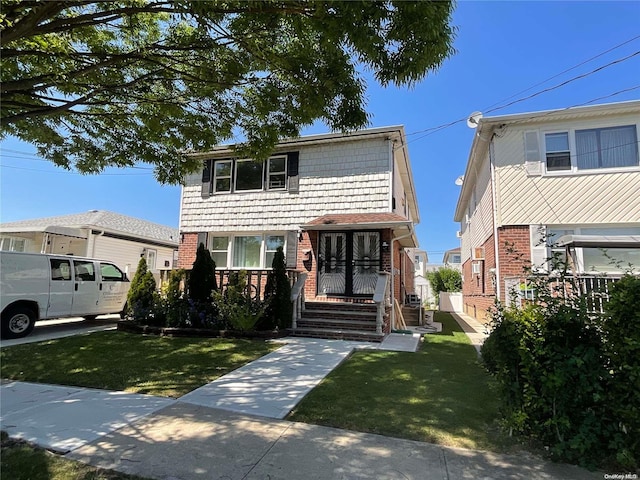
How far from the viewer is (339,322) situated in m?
9.15

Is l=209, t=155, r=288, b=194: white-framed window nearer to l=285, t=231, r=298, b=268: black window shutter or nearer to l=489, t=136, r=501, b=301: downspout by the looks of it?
l=285, t=231, r=298, b=268: black window shutter

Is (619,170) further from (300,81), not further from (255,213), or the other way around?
(255,213)

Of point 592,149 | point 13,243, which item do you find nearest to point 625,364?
point 592,149

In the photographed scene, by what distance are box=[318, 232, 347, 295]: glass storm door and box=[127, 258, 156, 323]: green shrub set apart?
4909 mm

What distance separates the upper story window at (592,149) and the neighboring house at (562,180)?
2 centimetres

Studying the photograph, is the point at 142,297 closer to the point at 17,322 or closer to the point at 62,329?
the point at 62,329

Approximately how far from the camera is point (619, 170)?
9.38 m

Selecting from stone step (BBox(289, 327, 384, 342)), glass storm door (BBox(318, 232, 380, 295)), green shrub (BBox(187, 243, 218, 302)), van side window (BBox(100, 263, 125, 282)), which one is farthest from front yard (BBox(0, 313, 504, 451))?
glass storm door (BBox(318, 232, 380, 295))

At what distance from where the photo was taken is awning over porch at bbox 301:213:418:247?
9641mm

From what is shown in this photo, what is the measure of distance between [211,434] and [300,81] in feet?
13.4

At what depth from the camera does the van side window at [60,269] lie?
9.16 metres

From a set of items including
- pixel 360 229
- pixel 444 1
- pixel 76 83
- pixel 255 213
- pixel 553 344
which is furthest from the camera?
pixel 255 213

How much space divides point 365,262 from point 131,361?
6.74 metres

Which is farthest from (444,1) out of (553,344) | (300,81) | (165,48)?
(165,48)
